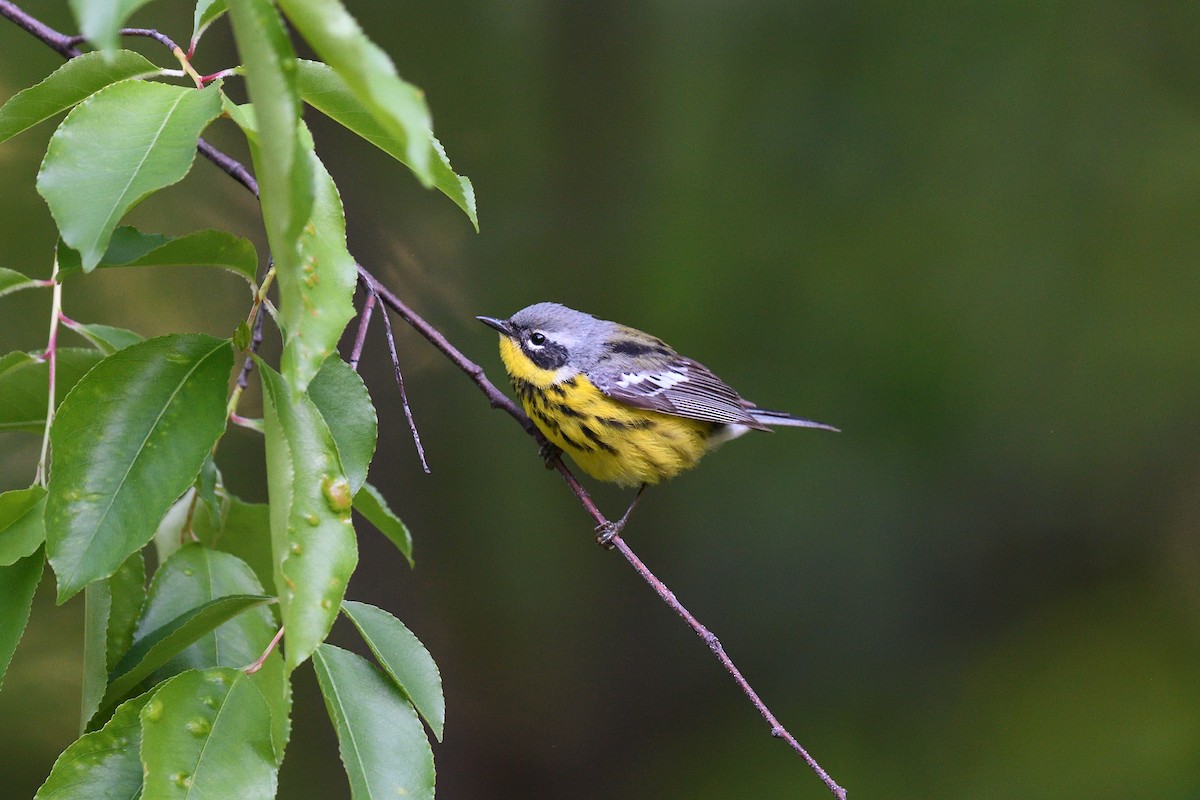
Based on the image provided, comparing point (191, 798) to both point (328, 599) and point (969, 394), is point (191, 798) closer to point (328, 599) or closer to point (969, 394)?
point (328, 599)

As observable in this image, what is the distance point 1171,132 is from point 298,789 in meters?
3.53

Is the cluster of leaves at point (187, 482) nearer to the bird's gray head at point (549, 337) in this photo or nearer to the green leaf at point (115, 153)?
the green leaf at point (115, 153)

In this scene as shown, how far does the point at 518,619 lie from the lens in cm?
348

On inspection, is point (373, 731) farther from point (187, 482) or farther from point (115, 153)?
point (115, 153)

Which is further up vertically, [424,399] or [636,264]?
[636,264]

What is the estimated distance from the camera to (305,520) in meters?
0.73

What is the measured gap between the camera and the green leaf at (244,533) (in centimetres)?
116

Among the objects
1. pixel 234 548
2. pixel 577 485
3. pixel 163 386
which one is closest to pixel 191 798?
pixel 163 386

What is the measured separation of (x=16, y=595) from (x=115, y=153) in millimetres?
370

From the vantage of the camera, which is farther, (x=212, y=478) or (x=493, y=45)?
(x=493, y=45)

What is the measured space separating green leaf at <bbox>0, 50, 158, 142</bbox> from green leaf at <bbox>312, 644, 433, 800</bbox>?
519mm

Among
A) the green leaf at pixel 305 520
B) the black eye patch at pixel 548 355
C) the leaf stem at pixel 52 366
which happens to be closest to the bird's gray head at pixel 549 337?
the black eye patch at pixel 548 355

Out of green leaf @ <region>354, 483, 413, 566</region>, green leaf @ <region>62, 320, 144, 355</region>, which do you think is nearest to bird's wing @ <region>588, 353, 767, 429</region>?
green leaf @ <region>354, 483, 413, 566</region>

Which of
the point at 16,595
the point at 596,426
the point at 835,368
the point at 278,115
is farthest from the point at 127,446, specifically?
the point at 835,368
